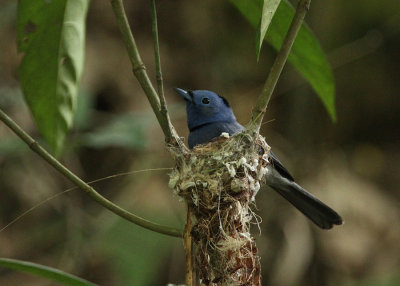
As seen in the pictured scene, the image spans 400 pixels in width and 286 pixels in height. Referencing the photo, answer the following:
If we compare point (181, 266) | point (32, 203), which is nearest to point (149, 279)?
point (181, 266)

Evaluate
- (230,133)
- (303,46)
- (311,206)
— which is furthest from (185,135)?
(303,46)

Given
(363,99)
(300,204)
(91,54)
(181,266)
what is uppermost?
(91,54)

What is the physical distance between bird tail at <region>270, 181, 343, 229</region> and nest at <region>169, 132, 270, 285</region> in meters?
1.02

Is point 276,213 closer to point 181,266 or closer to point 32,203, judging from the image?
point 181,266

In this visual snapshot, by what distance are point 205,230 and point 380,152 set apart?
4.55m

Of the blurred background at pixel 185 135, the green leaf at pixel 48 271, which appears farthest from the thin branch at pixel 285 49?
the blurred background at pixel 185 135

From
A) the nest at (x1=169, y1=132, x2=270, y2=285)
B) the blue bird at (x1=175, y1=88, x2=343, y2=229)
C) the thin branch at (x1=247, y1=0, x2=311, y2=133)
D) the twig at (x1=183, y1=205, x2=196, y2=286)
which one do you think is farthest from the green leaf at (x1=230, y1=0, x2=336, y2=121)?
the blue bird at (x1=175, y1=88, x2=343, y2=229)

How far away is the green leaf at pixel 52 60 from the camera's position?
1.76 metres

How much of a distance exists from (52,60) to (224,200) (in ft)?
3.59

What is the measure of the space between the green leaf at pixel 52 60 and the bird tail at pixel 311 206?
2433mm

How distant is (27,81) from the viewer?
184 cm

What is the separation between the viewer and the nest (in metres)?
2.47

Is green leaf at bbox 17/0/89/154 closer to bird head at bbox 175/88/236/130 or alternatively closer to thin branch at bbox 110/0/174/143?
thin branch at bbox 110/0/174/143

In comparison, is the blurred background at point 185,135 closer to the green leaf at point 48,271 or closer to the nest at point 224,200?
the nest at point 224,200
